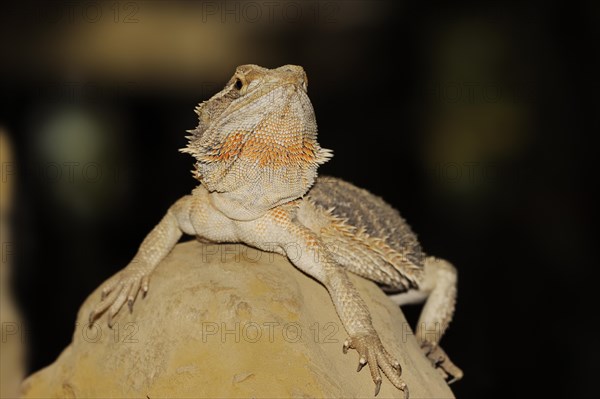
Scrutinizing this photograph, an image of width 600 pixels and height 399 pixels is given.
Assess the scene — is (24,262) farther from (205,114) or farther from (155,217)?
(205,114)

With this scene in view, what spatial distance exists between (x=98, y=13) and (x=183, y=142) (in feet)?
5.14

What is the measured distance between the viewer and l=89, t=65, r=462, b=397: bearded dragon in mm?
3570

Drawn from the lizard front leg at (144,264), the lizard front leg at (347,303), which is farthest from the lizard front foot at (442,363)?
the lizard front leg at (144,264)

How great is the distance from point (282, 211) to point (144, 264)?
965 mm

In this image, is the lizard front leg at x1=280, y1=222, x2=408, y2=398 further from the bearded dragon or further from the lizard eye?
the lizard eye

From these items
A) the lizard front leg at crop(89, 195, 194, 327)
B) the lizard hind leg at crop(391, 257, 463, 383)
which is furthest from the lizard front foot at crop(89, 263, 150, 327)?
the lizard hind leg at crop(391, 257, 463, 383)

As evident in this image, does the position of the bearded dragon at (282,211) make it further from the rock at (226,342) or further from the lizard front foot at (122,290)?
the rock at (226,342)

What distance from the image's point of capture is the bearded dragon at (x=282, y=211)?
3570 millimetres

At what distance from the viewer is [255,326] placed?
3.42 m

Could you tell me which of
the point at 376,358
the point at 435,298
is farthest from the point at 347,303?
the point at 435,298

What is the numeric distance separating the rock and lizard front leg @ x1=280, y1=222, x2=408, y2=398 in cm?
9

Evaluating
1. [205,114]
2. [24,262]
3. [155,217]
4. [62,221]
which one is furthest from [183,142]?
[205,114]

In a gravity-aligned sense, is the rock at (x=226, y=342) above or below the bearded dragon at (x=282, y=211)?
below

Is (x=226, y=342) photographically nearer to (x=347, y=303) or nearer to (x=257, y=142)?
(x=347, y=303)
